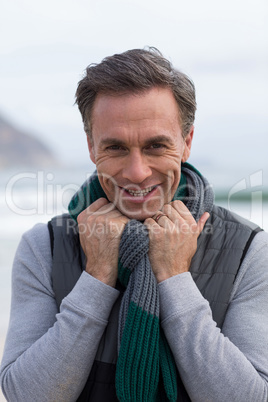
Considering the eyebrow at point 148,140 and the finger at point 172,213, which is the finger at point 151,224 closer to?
the finger at point 172,213

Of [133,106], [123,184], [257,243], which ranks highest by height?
[133,106]

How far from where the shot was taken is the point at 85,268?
6.58ft

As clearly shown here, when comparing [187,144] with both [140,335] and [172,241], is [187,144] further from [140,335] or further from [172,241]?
[140,335]

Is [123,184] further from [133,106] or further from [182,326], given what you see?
[182,326]

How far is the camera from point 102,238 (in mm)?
1937

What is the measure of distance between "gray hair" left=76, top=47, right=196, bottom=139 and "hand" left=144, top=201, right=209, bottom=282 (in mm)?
375

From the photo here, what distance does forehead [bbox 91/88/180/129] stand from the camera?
1.87 meters

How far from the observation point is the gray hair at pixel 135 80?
188cm

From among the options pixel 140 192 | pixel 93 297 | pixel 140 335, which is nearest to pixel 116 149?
pixel 140 192

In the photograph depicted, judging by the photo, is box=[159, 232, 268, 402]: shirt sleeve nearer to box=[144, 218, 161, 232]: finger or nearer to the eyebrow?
box=[144, 218, 161, 232]: finger

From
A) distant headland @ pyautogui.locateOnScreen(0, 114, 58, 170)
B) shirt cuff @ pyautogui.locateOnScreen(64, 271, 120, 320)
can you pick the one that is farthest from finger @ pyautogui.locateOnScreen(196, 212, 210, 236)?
distant headland @ pyautogui.locateOnScreen(0, 114, 58, 170)

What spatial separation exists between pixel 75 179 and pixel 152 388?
18041 mm

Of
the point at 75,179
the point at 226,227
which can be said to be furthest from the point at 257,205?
the point at 226,227

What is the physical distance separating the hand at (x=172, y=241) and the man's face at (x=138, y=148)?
3.7 inches
